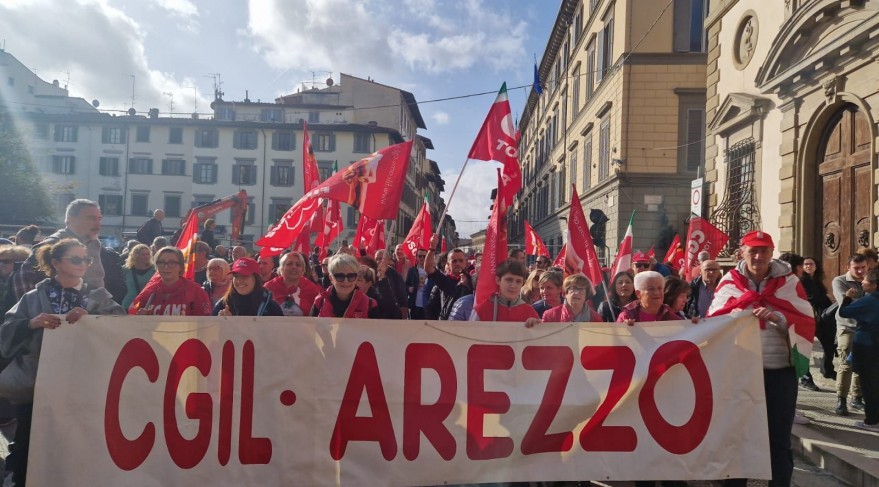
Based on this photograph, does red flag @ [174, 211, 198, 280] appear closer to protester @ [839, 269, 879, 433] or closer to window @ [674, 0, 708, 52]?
protester @ [839, 269, 879, 433]

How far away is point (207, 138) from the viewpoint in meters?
48.1

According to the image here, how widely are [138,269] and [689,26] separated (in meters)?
19.6

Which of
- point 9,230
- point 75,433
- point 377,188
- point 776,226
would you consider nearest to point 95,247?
point 75,433

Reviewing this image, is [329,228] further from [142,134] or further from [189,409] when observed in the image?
[142,134]

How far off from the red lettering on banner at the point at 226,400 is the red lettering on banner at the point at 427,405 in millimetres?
1088

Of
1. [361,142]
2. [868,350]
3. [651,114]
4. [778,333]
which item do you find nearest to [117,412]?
[778,333]

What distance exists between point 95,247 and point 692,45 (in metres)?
20.1

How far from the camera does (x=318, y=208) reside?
8.49 m

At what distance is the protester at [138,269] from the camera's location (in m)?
6.03

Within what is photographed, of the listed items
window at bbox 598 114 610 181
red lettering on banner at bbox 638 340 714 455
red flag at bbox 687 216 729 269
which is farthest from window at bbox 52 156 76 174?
red lettering on banner at bbox 638 340 714 455

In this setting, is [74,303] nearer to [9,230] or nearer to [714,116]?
[714,116]

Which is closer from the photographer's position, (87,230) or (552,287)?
(87,230)

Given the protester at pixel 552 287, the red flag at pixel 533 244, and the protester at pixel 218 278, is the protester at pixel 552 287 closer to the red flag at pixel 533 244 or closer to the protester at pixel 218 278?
the protester at pixel 218 278

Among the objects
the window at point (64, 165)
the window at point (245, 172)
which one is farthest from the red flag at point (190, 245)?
the window at point (64, 165)
